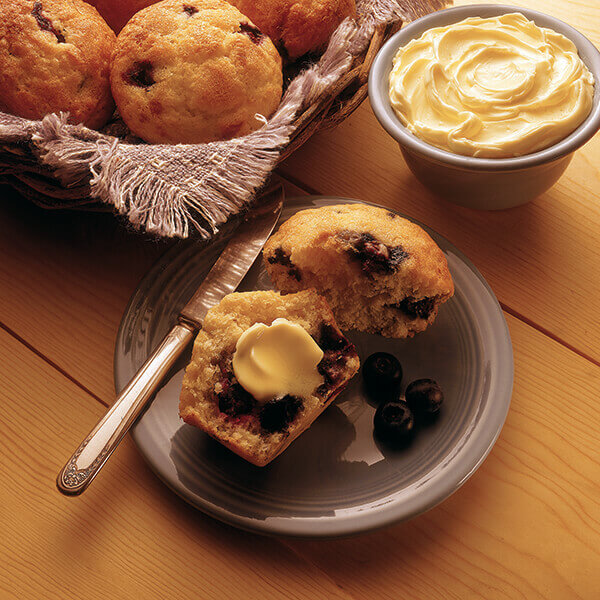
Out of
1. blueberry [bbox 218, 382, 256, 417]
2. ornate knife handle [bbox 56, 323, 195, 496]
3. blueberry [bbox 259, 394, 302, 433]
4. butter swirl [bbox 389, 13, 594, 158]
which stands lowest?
ornate knife handle [bbox 56, 323, 195, 496]

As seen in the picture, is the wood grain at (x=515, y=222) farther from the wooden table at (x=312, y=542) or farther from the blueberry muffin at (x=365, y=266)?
the blueberry muffin at (x=365, y=266)

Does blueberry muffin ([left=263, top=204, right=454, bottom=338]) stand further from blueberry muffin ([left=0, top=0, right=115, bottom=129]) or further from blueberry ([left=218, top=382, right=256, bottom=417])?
blueberry muffin ([left=0, top=0, right=115, bottom=129])

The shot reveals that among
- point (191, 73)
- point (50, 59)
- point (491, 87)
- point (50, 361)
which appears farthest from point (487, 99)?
point (50, 361)

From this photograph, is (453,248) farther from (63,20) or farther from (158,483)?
(63,20)

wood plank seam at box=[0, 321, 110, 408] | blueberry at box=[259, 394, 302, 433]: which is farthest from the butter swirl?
wood plank seam at box=[0, 321, 110, 408]

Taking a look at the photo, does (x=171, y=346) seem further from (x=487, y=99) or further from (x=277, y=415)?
(x=487, y=99)

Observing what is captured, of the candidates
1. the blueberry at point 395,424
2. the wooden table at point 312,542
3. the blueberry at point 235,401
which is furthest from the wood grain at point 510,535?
the blueberry at point 235,401
